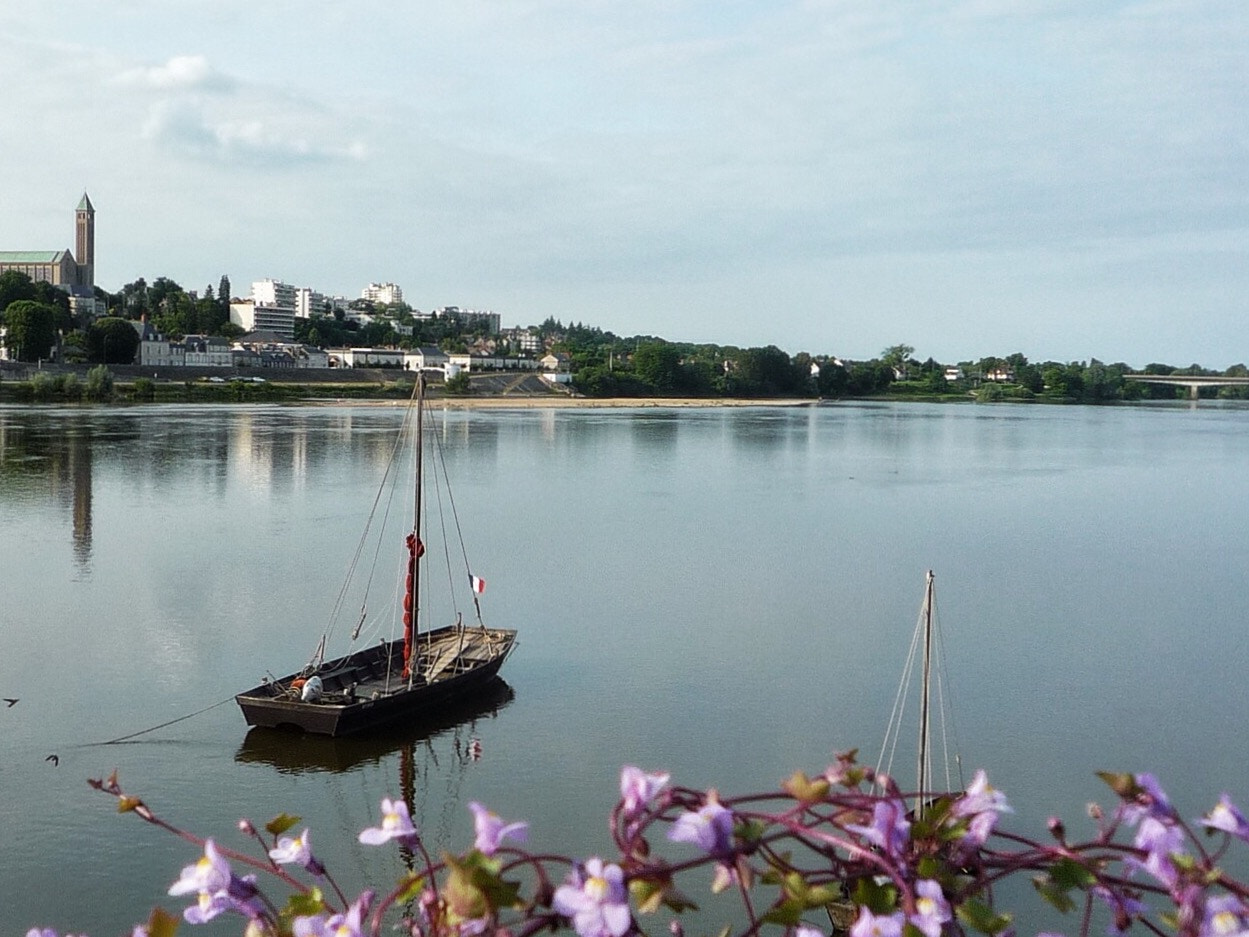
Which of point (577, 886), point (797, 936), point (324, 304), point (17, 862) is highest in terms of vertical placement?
point (324, 304)

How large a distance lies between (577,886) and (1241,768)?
12.7 meters

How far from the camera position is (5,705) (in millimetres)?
13625

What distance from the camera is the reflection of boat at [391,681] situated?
12625 mm

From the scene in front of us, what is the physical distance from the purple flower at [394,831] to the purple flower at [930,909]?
2.05 ft

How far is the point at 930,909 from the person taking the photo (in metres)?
1.38

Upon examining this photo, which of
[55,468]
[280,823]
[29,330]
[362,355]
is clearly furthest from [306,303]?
[280,823]

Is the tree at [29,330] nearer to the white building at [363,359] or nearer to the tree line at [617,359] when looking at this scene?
the tree line at [617,359]

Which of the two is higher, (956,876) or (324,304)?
(324,304)

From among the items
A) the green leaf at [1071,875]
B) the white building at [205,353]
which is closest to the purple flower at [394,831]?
the green leaf at [1071,875]

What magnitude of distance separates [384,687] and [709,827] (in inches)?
514

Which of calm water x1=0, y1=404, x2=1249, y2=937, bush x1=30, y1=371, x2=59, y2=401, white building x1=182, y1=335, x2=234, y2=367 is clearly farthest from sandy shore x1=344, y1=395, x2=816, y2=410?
calm water x1=0, y1=404, x2=1249, y2=937

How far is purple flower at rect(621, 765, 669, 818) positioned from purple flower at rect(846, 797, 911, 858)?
257 mm

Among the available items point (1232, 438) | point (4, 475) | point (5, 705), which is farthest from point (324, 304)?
point (5, 705)

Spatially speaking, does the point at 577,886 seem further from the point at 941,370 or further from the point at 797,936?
the point at 941,370
